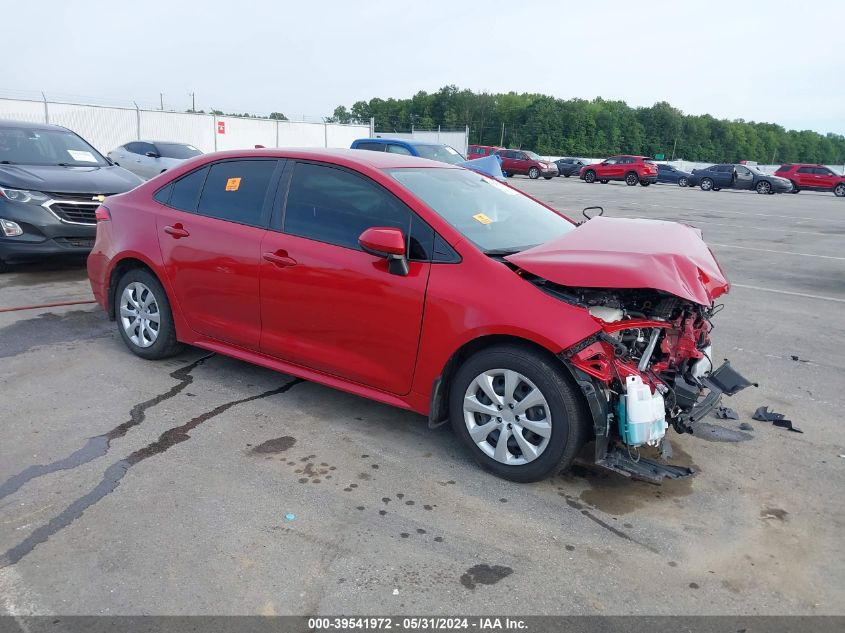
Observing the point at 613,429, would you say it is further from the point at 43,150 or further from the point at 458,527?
the point at 43,150

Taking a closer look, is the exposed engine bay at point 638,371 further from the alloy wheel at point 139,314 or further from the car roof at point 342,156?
the alloy wheel at point 139,314

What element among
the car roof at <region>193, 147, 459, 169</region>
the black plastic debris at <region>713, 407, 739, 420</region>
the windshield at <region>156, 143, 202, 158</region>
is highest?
the car roof at <region>193, 147, 459, 169</region>

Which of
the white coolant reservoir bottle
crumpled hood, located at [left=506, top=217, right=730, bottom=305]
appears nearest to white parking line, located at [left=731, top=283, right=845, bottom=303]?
crumpled hood, located at [left=506, top=217, right=730, bottom=305]

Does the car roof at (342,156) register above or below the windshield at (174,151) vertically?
above

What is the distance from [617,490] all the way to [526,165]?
122ft

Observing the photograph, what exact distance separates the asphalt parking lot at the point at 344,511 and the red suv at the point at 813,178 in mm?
36687

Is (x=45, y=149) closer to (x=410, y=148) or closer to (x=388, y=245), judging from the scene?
(x=388, y=245)

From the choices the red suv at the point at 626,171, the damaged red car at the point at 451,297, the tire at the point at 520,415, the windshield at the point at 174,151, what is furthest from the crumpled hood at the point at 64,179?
the red suv at the point at 626,171

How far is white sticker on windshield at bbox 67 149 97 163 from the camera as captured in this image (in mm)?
9055

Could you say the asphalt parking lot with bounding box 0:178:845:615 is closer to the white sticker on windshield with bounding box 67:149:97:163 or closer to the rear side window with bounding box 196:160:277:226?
the rear side window with bounding box 196:160:277:226

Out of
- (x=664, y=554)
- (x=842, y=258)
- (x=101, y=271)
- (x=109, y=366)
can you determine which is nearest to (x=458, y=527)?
(x=664, y=554)

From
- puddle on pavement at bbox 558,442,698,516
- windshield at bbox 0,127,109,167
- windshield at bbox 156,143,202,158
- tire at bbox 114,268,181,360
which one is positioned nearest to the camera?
puddle on pavement at bbox 558,442,698,516

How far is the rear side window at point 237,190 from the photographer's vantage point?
4527mm

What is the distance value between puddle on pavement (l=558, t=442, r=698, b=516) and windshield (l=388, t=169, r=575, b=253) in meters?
1.34
